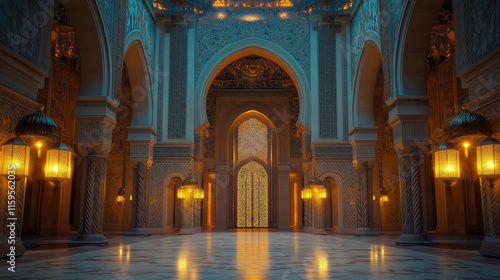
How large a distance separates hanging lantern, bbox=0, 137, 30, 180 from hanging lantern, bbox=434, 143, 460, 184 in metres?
5.77

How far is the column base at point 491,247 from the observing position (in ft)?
19.0

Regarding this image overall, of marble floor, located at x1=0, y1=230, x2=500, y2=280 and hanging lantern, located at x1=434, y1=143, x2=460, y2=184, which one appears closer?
marble floor, located at x1=0, y1=230, x2=500, y2=280

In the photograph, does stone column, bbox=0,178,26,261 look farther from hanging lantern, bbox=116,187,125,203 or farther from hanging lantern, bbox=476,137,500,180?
hanging lantern, bbox=116,187,125,203

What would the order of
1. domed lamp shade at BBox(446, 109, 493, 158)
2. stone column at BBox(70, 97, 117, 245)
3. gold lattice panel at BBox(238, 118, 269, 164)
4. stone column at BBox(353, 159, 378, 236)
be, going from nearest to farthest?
domed lamp shade at BBox(446, 109, 493, 158) < stone column at BBox(70, 97, 117, 245) < stone column at BBox(353, 159, 378, 236) < gold lattice panel at BBox(238, 118, 269, 164)

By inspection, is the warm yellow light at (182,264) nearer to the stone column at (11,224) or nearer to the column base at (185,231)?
the stone column at (11,224)

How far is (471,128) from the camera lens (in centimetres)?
613

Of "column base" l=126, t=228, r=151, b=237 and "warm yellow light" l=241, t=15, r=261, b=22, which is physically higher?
"warm yellow light" l=241, t=15, r=261, b=22

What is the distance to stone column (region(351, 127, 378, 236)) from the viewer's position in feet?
40.5

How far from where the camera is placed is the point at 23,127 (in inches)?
231

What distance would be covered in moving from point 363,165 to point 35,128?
28.4 ft

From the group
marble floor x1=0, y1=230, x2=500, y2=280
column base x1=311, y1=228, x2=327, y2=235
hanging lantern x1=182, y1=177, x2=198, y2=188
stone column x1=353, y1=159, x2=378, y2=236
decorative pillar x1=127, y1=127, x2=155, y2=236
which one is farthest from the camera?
column base x1=311, y1=228, x2=327, y2=235

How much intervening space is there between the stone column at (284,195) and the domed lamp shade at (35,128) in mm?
12504

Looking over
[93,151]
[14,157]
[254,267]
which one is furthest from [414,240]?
[14,157]

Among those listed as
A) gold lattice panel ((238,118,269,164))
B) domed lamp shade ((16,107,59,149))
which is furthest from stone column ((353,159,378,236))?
domed lamp shade ((16,107,59,149))
